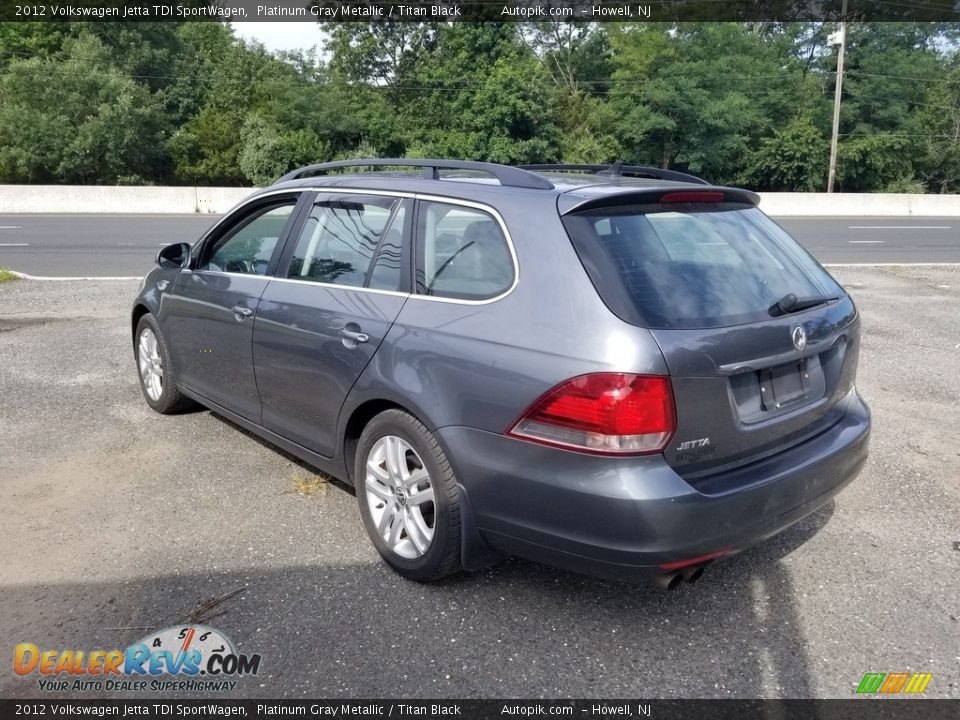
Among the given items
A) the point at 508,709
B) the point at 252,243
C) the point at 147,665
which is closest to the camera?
the point at 508,709

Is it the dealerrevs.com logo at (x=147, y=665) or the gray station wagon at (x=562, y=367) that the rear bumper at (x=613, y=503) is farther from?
the dealerrevs.com logo at (x=147, y=665)

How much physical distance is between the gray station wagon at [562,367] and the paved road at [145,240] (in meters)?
9.69

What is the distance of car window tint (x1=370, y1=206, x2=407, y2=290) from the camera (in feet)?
11.8

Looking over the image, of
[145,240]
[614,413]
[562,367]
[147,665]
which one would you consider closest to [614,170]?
[562,367]

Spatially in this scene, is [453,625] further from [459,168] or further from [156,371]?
[156,371]

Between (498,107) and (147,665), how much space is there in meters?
39.3

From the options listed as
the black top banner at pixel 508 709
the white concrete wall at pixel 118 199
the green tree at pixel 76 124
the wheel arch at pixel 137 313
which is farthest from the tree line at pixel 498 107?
the black top banner at pixel 508 709

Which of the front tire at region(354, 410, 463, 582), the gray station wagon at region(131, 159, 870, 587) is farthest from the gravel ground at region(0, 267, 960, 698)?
the gray station wagon at region(131, 159, 870, 587)

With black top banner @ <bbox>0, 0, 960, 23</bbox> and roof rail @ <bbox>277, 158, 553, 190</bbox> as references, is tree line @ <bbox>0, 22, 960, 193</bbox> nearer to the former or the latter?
black top banner @ <bbox>0, 0, 960, 23</bbox>

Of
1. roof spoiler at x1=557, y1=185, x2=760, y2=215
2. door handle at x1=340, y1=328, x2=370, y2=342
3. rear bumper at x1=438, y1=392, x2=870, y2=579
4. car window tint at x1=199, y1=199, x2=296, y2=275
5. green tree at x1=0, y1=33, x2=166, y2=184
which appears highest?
green tree at x1=0, y1=33, x2=166, y2=184

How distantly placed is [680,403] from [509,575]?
1.23 m

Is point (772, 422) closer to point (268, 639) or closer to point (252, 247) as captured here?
point (268, 639)

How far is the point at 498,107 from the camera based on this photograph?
131ft

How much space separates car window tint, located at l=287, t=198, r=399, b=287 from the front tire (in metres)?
0.78
